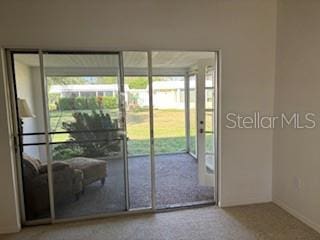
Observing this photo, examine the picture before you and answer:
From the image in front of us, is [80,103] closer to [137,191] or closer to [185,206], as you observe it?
[137,191]

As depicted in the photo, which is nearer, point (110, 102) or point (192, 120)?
point (110, 102)

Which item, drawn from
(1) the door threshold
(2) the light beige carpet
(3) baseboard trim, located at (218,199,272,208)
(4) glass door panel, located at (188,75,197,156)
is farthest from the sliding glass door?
(4) glass door panel, located at (188,75,197,156)

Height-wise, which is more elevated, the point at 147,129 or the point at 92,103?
the point at 92,103

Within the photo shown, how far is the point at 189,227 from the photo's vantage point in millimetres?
2873

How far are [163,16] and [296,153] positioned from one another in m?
2.24

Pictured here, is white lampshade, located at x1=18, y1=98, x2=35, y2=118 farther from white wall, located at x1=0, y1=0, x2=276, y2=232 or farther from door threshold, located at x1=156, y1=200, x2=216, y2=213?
door threshold, located at x1=156, y1=200, x2=216, y2=213

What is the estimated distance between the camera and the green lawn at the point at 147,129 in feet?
9.84

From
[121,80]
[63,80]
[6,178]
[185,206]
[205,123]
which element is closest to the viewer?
[6,178]

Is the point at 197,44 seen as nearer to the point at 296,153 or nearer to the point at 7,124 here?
the point at 296,153

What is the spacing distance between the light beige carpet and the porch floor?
19 centimetres

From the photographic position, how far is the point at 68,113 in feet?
9.83

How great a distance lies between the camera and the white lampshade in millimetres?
2906

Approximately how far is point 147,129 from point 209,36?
143 cm

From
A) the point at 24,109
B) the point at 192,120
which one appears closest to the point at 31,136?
the point at 24,109
